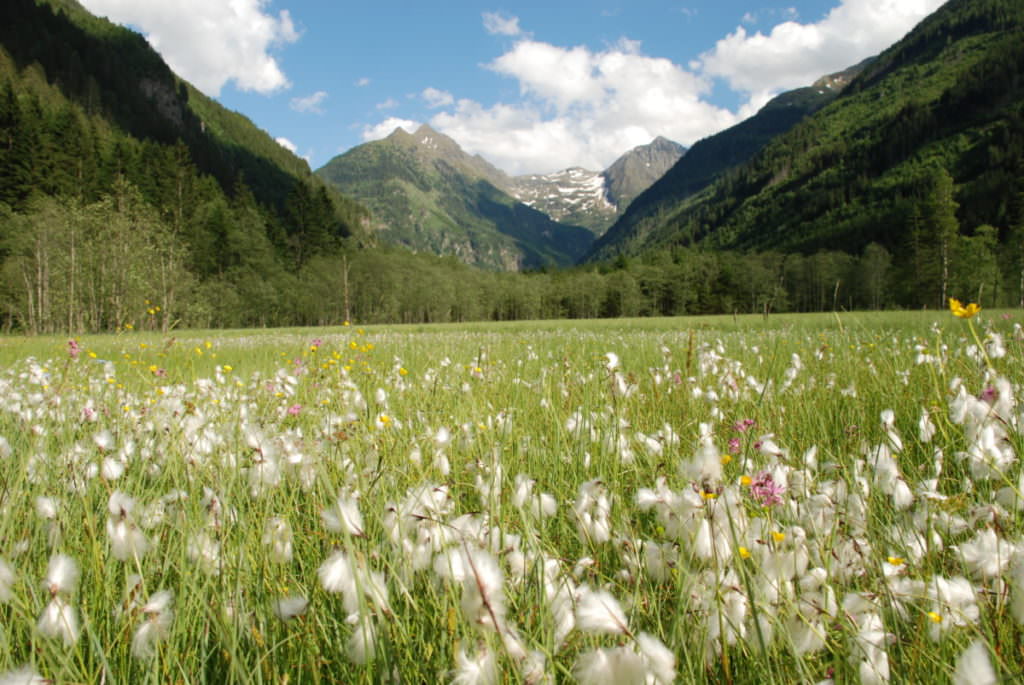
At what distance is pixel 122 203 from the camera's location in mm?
47156

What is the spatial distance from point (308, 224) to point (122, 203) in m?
49.1

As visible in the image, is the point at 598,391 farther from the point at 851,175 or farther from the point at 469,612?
the point at 851,175

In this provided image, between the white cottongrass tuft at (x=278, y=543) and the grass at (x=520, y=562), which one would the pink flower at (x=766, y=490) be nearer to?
the grass at (x=520, y=562)

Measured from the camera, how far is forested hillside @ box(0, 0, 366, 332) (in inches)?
1425

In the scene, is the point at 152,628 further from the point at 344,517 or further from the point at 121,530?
the point at 344,517

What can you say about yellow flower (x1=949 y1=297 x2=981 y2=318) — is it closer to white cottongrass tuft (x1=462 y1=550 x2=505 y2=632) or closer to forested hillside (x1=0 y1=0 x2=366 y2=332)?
white cottongrass tuft (x1=462 y1=550 x2=505 y2=632)

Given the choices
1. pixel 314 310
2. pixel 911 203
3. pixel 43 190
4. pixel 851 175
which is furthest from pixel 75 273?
pixel 851 175

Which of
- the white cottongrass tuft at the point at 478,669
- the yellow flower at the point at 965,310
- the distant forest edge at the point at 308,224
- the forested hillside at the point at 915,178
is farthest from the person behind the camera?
the forested hillside at the point at 915,178

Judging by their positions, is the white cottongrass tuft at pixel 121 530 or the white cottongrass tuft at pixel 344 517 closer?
the white cottongrass tuft at pixel 344 517

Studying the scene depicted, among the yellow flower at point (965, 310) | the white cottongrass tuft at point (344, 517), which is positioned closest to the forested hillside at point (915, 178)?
the yellow flower at point (965, 310)

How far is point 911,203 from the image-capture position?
120 meters

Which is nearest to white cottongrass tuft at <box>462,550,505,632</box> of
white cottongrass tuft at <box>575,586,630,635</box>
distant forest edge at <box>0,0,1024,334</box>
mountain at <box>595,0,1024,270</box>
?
white cottongrass tuft at <box>575,586,630,635</box>

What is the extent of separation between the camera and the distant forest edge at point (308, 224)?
127ft

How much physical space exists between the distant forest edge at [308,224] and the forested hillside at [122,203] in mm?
302
